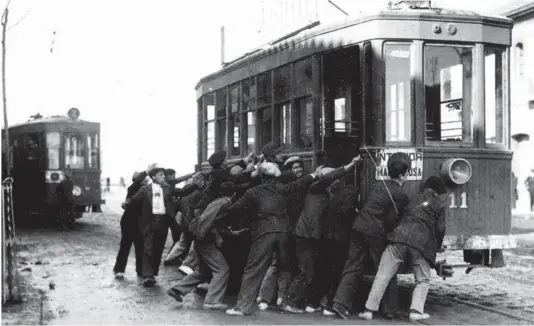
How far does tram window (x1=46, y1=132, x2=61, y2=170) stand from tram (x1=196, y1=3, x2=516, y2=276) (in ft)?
45.8

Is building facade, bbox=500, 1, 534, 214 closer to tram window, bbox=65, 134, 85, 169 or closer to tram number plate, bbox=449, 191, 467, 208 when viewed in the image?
tram window, bbox=65, 134, 85, 169

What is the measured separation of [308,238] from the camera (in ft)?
25.9

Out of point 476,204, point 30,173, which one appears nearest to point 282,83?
point 476,204

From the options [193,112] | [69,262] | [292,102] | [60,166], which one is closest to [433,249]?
[292,102]

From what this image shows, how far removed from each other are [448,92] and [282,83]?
2.20 meters

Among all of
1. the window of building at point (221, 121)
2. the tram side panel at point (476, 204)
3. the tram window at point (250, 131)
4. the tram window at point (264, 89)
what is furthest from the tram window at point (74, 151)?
the tram side panel at point (476, 204)

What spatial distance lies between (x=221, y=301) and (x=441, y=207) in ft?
8.70

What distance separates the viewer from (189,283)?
8.33 metres

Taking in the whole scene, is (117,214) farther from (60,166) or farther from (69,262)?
(69,262)

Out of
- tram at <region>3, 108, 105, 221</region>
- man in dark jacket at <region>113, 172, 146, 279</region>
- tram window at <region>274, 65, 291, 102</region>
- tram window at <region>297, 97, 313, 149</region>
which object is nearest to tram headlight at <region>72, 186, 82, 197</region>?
tram at <region>3, 108, 105, 221</region>

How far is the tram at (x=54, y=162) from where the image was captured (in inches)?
851

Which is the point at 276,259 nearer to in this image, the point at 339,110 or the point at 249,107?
the point at 339,110

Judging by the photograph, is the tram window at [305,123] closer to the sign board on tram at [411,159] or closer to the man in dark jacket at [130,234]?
the sign board on tram at [411,159]

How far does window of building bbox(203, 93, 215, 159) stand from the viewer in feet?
43.6
